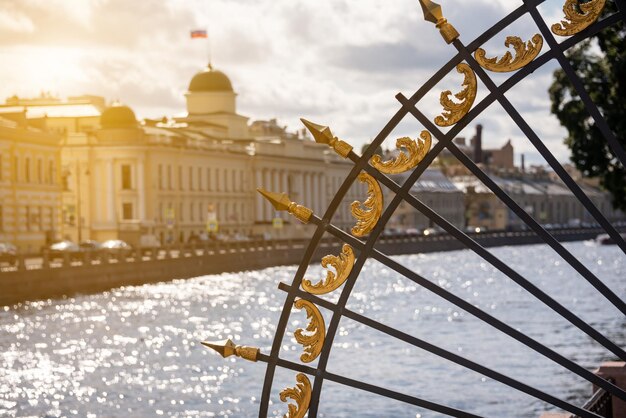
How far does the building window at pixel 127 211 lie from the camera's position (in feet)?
300

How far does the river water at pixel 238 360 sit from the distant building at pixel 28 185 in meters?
10.1

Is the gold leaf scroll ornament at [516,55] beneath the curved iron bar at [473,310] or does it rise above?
above

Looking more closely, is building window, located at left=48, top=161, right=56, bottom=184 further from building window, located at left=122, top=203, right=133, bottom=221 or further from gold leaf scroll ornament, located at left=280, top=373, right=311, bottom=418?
gold leaf scroll ornament, located at left=280, top=373, right=311, bottom=418

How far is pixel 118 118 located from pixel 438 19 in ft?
285

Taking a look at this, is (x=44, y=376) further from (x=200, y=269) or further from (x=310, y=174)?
(x=310, y=174)

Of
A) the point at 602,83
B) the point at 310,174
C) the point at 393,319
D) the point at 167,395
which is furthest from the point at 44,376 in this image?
the point at 310,174

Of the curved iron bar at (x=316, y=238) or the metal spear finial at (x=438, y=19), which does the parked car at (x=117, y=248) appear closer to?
the curved iron bar at (x=316, y=238)

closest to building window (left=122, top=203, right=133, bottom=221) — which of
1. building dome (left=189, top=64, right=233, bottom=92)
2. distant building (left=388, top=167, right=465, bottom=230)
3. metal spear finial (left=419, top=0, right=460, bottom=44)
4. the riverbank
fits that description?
the riverbank

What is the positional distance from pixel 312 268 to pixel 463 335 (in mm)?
49060

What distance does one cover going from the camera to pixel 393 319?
45156 millimetres

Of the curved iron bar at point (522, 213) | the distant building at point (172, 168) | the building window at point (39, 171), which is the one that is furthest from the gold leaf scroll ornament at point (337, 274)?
the distant building at point (172, 168)

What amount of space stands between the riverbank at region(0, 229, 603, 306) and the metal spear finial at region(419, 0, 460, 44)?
1655 inches

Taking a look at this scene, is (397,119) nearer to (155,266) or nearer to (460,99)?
(460,99)

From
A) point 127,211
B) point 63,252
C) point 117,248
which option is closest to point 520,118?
point 63,252
